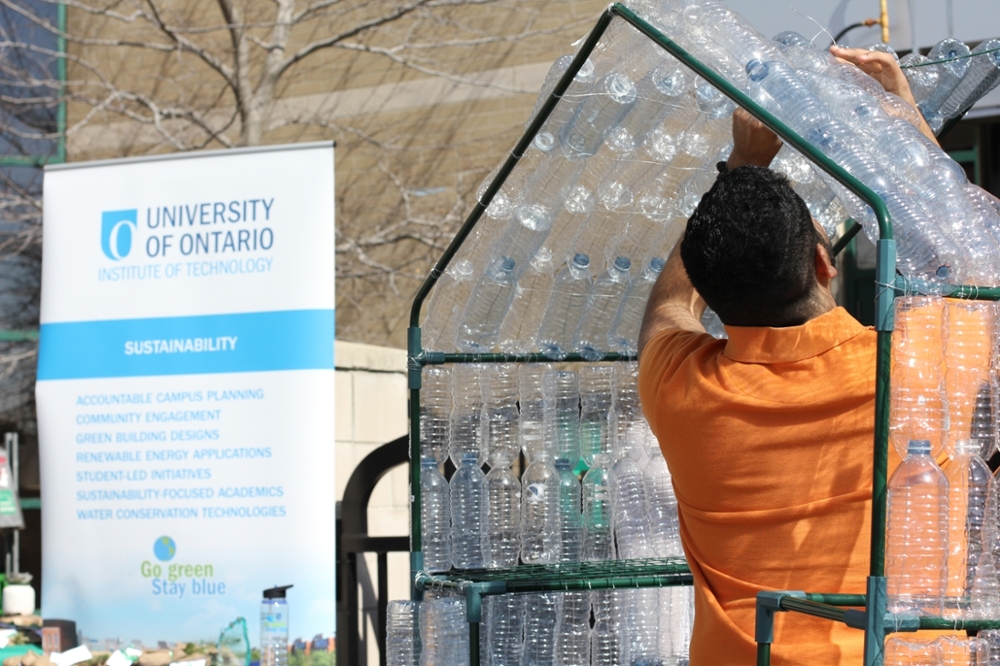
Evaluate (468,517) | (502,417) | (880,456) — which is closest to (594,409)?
(502,417)

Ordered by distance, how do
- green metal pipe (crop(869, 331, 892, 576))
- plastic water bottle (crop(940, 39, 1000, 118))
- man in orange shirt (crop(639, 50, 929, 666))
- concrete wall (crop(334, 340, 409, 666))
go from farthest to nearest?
concrete wall (crop(334, 340, 409, 666))
plastic water bottle (crop(940, 39, 1000, 118))
man in orange shirt (crop(639, 50, 929, 666))
green metal pipe (crop(869, 331, 892, 576))

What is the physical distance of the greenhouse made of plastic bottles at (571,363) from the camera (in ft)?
10.0

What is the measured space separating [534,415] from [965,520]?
161 centimetres

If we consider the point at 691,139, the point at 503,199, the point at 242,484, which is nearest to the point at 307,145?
the point at 242,484

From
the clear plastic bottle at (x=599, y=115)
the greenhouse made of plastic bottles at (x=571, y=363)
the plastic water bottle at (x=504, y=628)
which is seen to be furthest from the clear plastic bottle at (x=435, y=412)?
the clear plastic bottle at (x=599, y=115)

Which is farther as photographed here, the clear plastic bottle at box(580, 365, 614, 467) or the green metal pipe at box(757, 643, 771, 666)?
the clear plastic bottle at box(580, 365, 614, 467)

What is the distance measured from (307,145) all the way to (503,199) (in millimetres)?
1744

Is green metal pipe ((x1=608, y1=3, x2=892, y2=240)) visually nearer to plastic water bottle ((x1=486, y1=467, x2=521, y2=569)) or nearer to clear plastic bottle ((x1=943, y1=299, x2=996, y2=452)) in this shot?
clear plastic bottle ((x1=943, y1=299, x2=996, y2=452))

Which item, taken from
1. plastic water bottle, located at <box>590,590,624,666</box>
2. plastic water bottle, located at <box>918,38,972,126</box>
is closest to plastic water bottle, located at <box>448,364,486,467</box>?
plastic water bottle, located at <box>590,590,624,666</box>

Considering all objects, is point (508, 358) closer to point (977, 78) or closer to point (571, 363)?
point (571, 363)

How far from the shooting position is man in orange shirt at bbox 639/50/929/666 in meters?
1.99

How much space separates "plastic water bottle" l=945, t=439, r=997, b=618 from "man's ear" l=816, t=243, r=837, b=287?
356mm

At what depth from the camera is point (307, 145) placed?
16.1 feet

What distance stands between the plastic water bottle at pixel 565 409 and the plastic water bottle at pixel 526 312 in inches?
4.7
